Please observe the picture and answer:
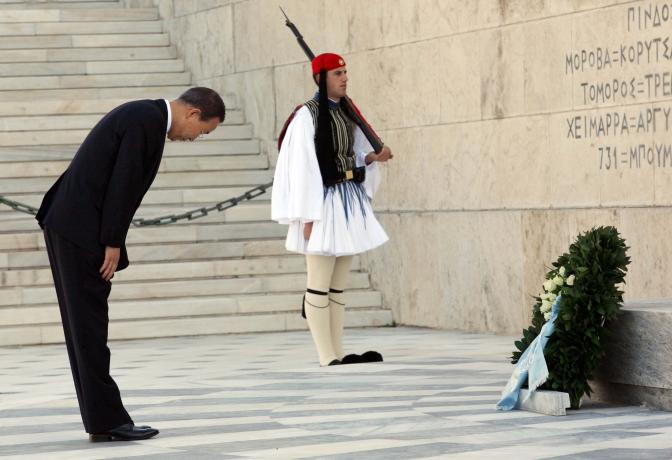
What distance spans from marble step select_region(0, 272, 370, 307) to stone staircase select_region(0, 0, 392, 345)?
0.4 inches

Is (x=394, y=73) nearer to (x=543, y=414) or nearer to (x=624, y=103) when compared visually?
(x=624, y=103)

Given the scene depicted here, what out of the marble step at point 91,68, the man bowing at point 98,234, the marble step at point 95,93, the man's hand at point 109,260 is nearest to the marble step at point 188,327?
the marble step at point 95,93

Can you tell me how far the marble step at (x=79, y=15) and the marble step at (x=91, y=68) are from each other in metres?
1.41

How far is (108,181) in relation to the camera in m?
7.21

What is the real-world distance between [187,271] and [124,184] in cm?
734

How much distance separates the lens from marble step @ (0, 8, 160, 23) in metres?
20.7

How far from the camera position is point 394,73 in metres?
14.7

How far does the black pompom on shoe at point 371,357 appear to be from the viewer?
35.0 ft

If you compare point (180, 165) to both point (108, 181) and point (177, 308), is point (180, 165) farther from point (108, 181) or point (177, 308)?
point (108, 181)

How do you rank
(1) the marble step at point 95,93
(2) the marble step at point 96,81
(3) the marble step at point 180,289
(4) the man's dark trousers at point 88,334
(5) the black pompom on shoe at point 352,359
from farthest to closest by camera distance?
(2) the marble step at point 96,81
(1) the marble step at point 95,93
(3) the marble step at point 180,289
(5) the black pompom on shoe at point 352,359
(4) the man's dark trousers at point 88,334

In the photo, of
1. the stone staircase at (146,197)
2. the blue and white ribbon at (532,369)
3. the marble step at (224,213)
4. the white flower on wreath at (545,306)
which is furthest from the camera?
the marble step at (224,213)

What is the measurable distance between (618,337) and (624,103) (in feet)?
12.9

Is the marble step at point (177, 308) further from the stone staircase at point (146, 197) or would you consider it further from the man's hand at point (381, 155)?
the man's hand at point (381, 155)

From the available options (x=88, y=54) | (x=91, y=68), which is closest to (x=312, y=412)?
(x=91, y=68)
